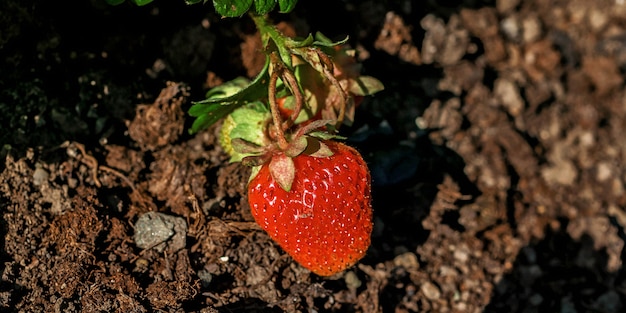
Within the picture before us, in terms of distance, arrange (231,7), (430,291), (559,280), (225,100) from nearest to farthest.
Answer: (231,7), (225,100), (430,291), (559,280)

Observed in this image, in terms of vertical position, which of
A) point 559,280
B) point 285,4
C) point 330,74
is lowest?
point 559,280

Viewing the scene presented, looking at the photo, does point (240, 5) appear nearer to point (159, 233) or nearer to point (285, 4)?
point (285, 4)

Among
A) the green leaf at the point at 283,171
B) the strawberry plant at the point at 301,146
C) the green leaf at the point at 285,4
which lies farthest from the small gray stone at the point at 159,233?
the green leaf at the point at 285,4

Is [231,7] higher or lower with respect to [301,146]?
higher

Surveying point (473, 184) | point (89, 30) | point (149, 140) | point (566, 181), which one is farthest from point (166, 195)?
point (566, 181)

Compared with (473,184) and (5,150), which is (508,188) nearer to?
(473,184)

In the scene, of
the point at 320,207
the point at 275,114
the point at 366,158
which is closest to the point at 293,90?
the point at 275,114

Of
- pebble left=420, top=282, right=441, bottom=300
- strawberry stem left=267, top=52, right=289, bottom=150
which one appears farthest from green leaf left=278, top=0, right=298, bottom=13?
pebble left=420, top=282, right=441, bottom=300
